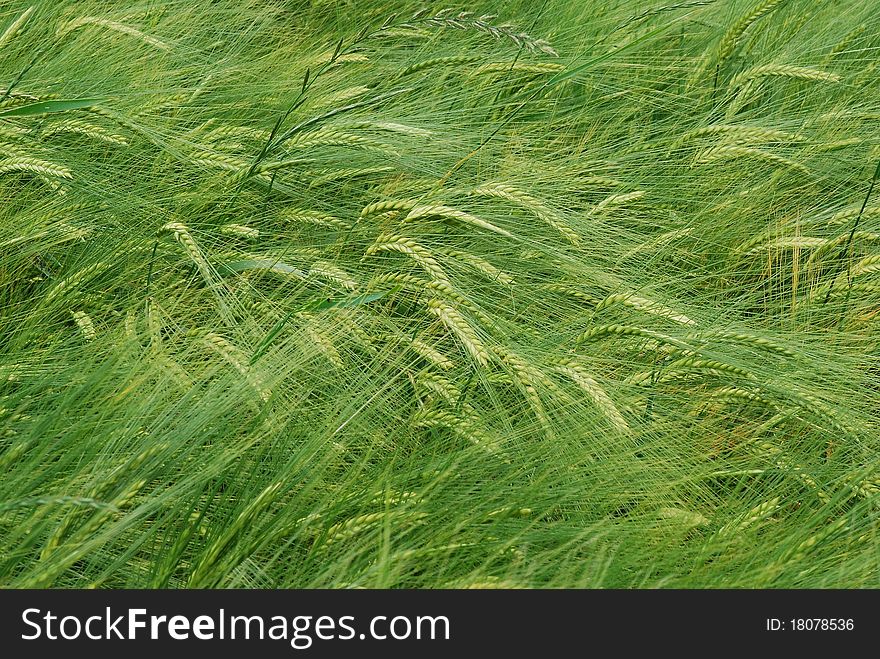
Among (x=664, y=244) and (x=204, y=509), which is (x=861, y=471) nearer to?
(x=664, y=244)

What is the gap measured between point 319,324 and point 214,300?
296 mm

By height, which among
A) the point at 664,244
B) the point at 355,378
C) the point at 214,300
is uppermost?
the point at 664,244

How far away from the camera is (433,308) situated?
1.49m

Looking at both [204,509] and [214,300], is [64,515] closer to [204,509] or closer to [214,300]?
[204,509]

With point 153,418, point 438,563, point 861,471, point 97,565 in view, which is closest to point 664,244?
point 861,471

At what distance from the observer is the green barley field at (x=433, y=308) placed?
120cm

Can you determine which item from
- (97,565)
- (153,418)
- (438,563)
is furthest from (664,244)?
(97,565)

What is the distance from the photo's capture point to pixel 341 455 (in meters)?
1.31

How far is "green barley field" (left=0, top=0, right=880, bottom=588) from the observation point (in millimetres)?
1195

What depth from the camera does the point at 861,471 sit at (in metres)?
1.38

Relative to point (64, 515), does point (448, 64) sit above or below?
above

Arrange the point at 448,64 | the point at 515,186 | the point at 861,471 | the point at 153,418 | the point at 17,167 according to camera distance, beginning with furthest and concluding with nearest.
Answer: the point at 448,64 → the point at 515,186 → the point at 17,167 → the point at 861,471 → the point at 153,418

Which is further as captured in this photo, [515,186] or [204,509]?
[515,186]
